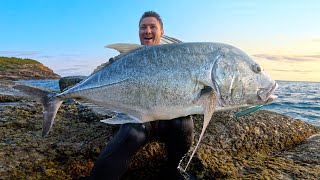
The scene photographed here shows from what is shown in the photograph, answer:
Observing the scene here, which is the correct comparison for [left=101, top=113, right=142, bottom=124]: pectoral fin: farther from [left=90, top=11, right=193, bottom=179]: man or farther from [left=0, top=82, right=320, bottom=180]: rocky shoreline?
[left=0, top=82, right=320, bottom=180]: rocky shoreline

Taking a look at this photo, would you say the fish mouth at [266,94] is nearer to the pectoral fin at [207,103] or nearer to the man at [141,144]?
the pectoral fin at [207,103]

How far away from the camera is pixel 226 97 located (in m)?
2.87

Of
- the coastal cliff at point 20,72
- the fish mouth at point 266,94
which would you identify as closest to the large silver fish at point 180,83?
the fish mouth at point 266,94

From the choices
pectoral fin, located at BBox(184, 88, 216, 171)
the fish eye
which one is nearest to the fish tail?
pectoral fin, located at BBox(184, 88, 216, 171)

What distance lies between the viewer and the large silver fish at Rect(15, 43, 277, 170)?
2840 millimetres

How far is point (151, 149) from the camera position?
3.94 meters

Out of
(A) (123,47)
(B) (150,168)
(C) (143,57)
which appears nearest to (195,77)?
(C) (143,57)

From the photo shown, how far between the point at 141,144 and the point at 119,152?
27 cm

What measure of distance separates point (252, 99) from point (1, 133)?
3.18 m

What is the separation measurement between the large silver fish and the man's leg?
14.5 inches

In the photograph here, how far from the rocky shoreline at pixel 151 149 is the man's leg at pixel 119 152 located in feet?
1.60

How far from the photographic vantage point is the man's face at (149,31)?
179 inches

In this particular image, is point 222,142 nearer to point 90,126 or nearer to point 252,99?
point 252,99

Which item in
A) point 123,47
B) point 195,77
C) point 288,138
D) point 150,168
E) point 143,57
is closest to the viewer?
point 195,77
